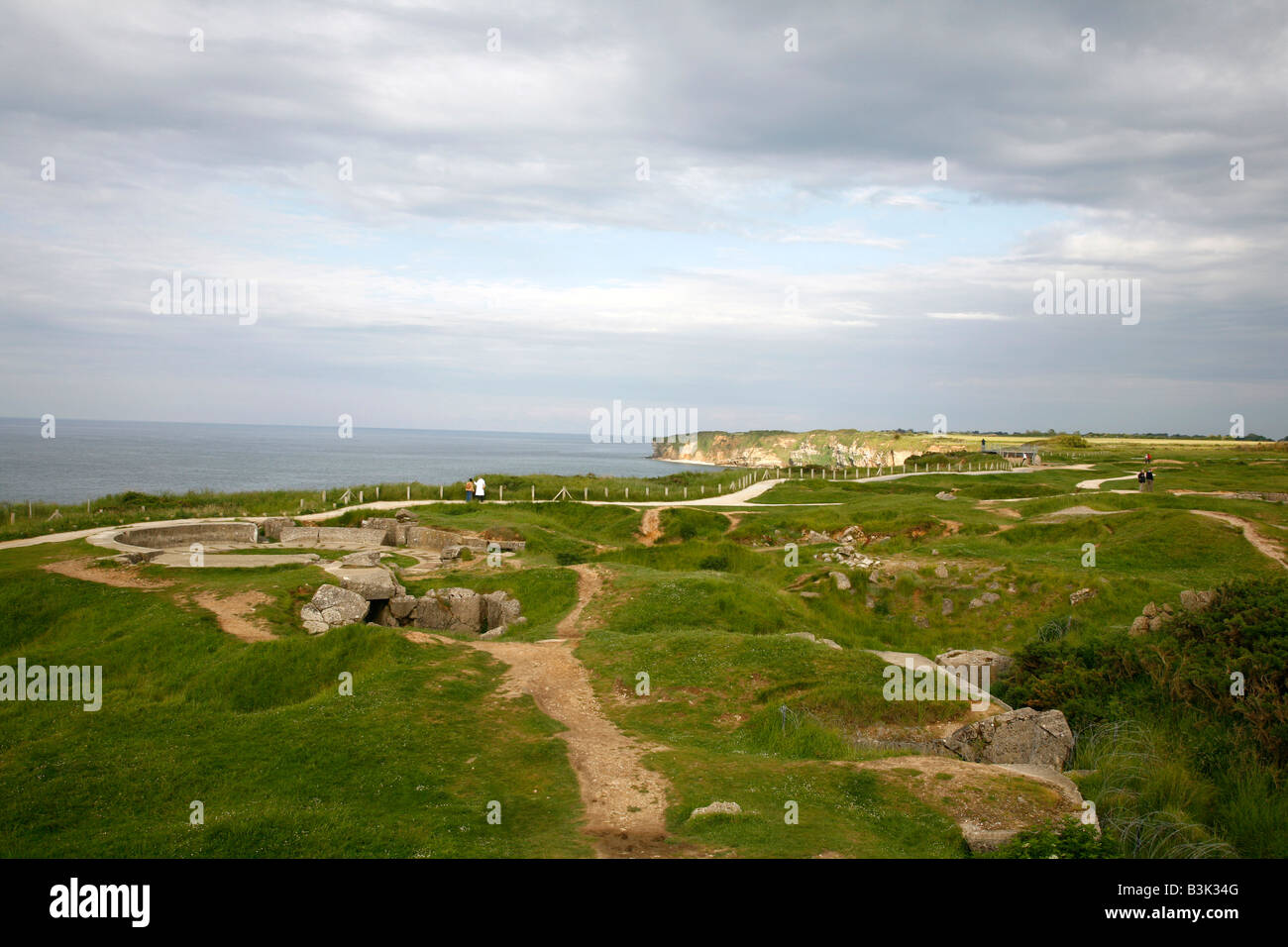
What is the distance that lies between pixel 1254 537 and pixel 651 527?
2844cm

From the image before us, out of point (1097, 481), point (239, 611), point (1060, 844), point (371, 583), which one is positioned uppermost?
point (1097, 481)

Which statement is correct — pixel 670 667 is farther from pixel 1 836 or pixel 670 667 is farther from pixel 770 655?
pixel 1 836

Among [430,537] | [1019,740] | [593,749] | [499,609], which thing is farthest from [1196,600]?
[430,537]

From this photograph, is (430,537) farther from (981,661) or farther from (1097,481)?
(1097,481)

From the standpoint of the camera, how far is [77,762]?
11.6 metres

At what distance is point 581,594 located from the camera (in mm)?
→ 25953

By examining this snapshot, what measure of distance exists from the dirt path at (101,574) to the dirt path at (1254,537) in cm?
4096

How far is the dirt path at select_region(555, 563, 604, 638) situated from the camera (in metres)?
22.8

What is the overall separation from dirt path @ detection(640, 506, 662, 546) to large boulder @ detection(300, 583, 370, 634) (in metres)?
20.8

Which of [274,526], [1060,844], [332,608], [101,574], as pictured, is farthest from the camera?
[274,526]

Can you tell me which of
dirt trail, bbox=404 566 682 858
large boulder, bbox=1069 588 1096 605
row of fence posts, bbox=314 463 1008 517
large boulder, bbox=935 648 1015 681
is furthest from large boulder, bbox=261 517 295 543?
large boulder, bbox=1069 588 1096 605

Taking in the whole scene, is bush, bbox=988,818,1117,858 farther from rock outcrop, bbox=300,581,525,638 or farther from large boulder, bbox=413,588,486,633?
large boulder, bbox=413,588,486,633

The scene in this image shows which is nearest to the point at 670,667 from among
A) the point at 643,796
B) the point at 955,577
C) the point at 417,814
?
the point at 643,796

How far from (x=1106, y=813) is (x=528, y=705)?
10.4 metres
